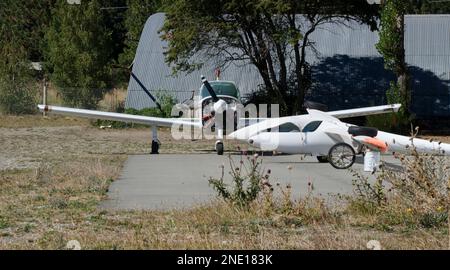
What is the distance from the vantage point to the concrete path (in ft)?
44.7

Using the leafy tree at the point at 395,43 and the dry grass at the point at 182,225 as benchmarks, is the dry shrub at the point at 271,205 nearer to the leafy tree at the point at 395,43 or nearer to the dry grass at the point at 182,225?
the dry grass at the point at 182,225

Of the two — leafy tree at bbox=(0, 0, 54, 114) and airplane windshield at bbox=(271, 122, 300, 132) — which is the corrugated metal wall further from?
airplane windshield at bbox=(271, 122, 300, 132)

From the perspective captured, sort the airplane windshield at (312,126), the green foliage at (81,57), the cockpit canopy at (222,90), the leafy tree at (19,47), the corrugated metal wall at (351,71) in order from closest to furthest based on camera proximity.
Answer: the airplane windshield at (312,126)
the cockpit canopy at (222,90)
the corrugated metal wall at (351,71)
the green foliage at (81,57)
the leafy tree at (19,47)

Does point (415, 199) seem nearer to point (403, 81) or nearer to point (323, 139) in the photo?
point (323, 139)

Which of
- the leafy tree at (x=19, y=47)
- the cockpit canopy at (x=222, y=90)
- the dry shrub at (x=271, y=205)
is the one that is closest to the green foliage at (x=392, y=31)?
the cockpit canopy at (x=222, y=90)

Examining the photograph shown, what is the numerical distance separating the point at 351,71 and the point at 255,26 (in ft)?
27.4

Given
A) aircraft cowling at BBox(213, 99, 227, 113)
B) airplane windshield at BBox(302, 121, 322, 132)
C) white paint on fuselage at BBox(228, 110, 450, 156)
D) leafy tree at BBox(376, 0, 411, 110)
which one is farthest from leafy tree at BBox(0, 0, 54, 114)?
airplane windshield at BBox(302, 121, 322, 132)

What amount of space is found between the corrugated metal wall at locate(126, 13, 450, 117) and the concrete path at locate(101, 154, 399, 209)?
16733mm

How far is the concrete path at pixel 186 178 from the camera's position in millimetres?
13633

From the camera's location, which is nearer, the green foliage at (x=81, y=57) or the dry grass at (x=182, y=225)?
the dry grass at (x=182, y=225)

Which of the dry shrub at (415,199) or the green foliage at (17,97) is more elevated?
the green foliage at (17,97)

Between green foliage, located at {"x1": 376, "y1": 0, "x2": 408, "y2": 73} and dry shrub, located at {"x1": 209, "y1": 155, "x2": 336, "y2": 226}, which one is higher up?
green foliage, located at {"x1": 376, "y1": 0, "x2": 408, "y2": 73}

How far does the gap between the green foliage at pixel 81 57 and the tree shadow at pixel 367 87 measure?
1162 cm

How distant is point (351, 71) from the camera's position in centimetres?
4109
